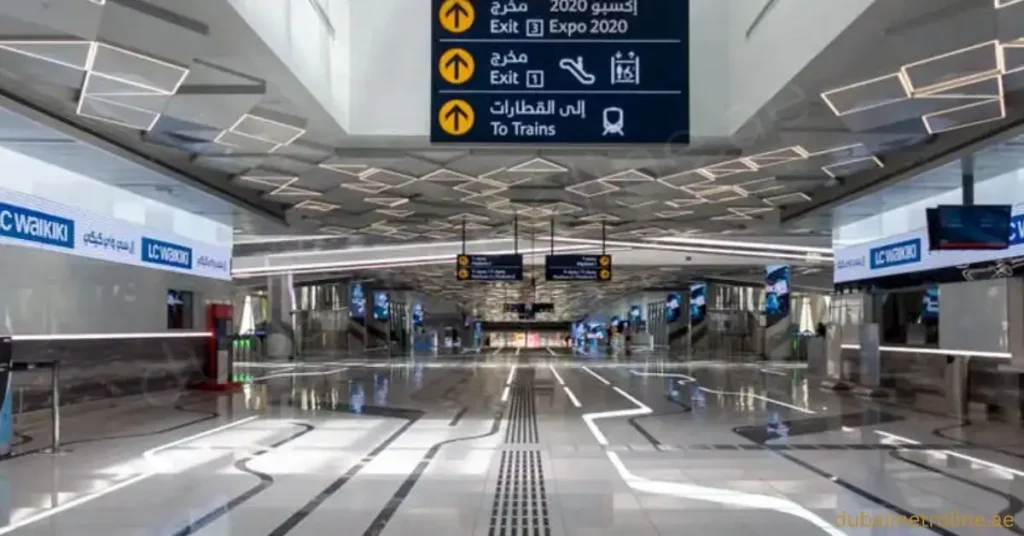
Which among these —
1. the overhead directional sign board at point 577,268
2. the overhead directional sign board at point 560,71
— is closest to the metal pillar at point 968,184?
the overhead directional sign board at point 560,71

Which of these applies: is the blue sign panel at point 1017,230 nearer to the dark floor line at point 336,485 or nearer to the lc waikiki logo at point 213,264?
the dark floor line at point 336,485

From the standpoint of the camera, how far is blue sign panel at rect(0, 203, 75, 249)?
42.5ft

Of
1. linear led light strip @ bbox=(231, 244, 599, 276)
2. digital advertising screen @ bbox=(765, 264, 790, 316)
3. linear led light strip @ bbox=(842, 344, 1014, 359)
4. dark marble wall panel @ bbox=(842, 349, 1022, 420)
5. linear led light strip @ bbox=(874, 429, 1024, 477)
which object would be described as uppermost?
linear led light strip @ bbox=(231, 244, 599, 276)

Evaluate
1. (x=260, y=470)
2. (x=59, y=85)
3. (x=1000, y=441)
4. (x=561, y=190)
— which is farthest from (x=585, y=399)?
(x=59, y=85)

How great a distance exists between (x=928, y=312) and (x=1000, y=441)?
530 centimetres

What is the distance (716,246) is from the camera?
31266 millimetres

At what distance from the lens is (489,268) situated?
23156mm

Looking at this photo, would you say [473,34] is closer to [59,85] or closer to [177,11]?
[177,11]

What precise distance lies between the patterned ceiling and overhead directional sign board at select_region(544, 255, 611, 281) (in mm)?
1738

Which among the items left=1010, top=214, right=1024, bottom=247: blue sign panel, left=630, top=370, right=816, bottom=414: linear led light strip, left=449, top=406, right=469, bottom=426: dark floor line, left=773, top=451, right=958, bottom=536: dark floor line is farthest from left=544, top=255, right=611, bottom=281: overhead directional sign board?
left=773, top=451, right=958, bottom=536: dark floor line

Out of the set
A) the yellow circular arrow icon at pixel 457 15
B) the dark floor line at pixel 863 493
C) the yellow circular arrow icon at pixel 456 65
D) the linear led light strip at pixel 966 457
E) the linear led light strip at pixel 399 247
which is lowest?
the linear led light strip at pixel 966 457

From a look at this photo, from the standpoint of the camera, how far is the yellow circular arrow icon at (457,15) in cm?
880

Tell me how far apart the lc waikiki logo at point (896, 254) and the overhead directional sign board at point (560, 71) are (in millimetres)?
9477

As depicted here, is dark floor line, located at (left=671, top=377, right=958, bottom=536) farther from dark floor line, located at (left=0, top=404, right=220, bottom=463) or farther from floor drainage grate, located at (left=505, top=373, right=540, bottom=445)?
dark floor line, located at (left=0, top=404, right=220, bottom=463)
